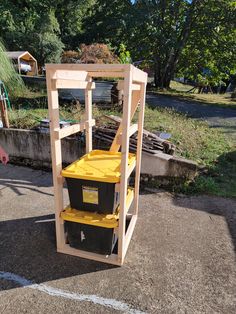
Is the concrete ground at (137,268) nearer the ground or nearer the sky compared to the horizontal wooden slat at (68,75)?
nearer the ground

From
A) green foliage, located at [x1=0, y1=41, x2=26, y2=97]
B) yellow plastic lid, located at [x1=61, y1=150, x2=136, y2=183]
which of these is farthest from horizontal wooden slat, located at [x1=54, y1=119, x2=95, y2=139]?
green foliage, located at [x1=0, y1=41, x2=26, y2=97]

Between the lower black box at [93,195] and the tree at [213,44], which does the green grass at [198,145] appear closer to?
the lower black box at [93,195]

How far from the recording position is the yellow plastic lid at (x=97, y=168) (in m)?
2.01

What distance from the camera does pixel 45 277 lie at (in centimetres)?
211

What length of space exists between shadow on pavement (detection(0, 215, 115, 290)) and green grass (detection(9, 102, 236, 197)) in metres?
2.01

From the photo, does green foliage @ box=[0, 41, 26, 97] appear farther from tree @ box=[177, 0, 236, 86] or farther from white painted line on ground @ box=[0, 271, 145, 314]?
tree @ box=[177, 0, 236, 86]

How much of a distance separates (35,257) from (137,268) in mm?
1008

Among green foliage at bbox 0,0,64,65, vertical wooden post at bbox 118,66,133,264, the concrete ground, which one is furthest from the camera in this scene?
green foliage at bbox 0,0,64,65

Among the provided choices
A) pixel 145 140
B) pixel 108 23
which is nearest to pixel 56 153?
pixel 145 140

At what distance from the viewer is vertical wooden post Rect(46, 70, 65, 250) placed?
1.91 m

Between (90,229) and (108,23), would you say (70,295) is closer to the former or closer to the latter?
(90,229)

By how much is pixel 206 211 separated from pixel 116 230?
5.06ft

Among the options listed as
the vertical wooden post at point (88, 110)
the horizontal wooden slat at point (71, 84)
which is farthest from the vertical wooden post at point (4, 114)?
the horizontal wooden slat at point (71, 84)

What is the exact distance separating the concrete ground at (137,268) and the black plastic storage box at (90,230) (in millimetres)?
165
